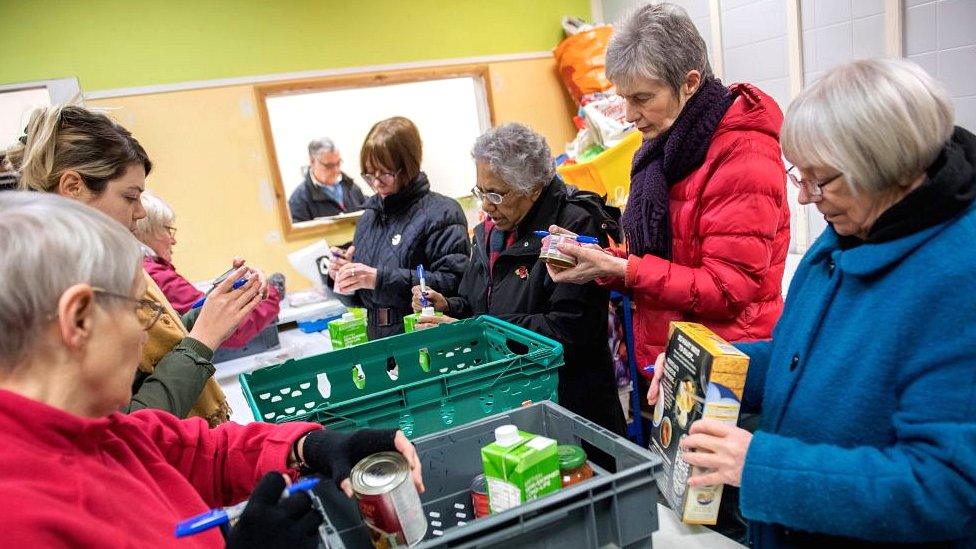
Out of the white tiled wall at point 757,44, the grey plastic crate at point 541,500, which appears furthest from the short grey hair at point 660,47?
the white tiled wall at point 757,44

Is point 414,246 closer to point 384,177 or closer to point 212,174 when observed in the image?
point 384,177

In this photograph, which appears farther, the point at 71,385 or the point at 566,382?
the point at 566,382

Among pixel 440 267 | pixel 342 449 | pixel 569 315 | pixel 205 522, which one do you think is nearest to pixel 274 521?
pixel 205 522

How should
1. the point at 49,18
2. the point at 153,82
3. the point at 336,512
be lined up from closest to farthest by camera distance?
1. the point at 336,512
2. the point at 49,18
3. the point at 153,82

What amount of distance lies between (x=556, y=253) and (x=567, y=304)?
0.89 ft

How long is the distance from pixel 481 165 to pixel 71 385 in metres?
1.53

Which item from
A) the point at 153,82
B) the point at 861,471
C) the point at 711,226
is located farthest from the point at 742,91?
the point at 153,82

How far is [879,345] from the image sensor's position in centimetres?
93

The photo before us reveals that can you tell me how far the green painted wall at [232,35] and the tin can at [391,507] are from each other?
4041 millimetres

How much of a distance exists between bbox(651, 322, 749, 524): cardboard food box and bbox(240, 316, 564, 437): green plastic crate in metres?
0.29

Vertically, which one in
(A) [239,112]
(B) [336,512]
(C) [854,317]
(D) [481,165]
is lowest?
(B) [336,512]

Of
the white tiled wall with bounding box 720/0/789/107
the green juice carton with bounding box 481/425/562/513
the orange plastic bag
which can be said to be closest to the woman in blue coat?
the green juice carton with bounding box 481/425/562/513

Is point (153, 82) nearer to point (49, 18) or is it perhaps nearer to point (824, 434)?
point (49, 18)

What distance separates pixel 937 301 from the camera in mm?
888
